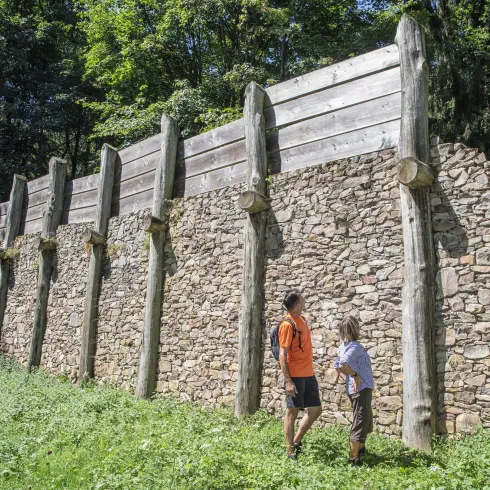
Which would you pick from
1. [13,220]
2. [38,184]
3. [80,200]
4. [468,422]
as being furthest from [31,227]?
[468,422]

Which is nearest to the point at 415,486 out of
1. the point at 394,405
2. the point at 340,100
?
the point at 394,405

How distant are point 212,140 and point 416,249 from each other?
4.44m

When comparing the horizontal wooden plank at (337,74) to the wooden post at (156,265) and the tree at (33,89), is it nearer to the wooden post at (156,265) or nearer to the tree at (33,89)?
the wooden post at (156,265)

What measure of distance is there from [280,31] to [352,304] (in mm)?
11594

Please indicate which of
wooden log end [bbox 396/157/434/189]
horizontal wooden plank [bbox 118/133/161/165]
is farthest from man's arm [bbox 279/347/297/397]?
horizontal wooden plank [bbox 118/133/161/165]

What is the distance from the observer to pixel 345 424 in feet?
21.8

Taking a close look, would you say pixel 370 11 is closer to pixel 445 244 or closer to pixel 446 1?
pixel 446 1

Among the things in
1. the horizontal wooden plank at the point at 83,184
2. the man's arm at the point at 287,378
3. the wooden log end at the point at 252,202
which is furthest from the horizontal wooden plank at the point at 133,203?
the man's arm at the point at 287,378

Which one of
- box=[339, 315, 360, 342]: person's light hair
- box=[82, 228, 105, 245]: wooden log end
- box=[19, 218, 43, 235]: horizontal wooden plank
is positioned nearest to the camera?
box=[339, 315, 360, 342]: person's light hair

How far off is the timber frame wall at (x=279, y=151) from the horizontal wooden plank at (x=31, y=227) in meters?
3.22

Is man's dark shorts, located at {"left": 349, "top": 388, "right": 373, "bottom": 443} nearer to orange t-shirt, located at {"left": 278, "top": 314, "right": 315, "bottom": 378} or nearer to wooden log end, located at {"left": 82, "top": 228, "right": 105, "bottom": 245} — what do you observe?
orange t-shirt, located at {"left": 278, "top": 314, "right": 315, "bottom": 378}

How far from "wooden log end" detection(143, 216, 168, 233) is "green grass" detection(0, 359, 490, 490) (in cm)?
303

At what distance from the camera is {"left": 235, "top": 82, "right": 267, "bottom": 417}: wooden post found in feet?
25.0

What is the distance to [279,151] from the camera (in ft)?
27.2
